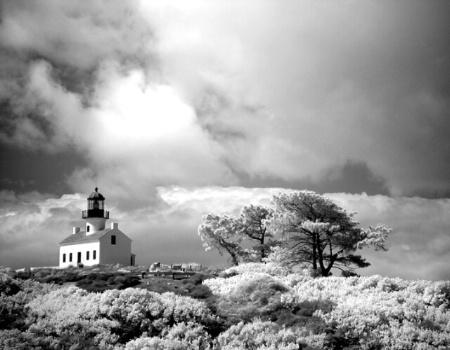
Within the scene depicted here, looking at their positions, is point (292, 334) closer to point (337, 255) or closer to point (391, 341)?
point (391, 341)

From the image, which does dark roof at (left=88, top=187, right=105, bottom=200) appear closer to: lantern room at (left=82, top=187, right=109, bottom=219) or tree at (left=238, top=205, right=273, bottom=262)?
lantern room at (left=82, top=187, right=109, bottom=219)

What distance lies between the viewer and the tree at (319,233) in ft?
127

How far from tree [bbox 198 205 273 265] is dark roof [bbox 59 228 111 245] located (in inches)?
771

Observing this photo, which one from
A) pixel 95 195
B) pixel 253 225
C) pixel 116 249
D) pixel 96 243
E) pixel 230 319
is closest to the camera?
pixel 230 319

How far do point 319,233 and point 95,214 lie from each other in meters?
38.6

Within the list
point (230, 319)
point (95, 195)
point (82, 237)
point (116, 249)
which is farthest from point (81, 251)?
point (230, 319)

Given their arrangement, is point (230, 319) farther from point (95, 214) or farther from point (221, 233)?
point (95, 214)

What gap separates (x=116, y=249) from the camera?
2505 inches

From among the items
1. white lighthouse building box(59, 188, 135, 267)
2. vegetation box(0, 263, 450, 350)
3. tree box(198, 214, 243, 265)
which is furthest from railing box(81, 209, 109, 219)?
vegetation box(0, 263, 450, 350)

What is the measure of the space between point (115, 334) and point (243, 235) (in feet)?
102

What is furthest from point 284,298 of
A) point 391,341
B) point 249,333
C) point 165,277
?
point 165,277

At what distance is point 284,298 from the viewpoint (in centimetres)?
2167

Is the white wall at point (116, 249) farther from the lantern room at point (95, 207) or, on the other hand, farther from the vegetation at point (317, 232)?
the vegetation at point (317, 232)

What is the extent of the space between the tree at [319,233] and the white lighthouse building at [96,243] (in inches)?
1170
